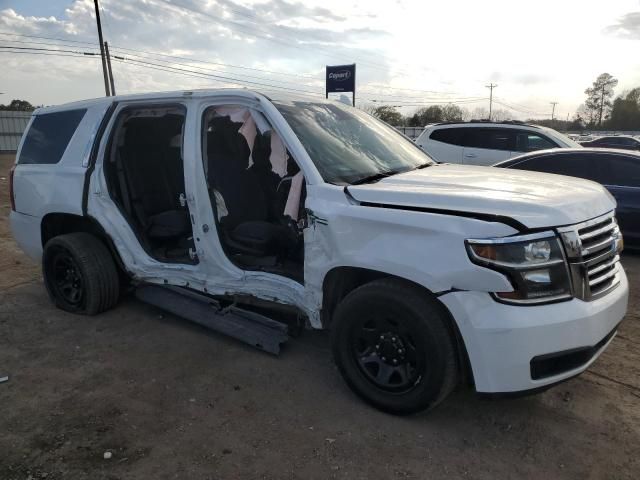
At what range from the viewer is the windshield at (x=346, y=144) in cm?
346

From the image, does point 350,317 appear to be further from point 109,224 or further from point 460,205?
point 109,224

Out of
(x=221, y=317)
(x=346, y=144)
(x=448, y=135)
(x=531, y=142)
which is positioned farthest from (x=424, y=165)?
(x=448, y=135)

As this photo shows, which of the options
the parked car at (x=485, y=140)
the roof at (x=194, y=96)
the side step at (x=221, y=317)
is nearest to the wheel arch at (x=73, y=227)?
the side step at (x=221, y=317)

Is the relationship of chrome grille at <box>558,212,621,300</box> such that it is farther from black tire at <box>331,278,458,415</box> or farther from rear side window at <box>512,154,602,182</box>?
rear side window at <box>512,154,602,182</box>

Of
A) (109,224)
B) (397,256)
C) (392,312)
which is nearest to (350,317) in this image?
(392,312)

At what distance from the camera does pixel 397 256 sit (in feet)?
9.32

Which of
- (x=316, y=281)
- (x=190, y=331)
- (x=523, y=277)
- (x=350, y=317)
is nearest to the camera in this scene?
(x=523, y=277)

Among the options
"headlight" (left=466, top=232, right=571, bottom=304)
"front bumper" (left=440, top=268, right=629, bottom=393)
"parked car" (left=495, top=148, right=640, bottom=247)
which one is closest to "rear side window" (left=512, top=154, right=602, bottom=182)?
"parked car" (left=495, top=148, right=640, bottom=247)

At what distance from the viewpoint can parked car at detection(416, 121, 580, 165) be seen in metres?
10.5

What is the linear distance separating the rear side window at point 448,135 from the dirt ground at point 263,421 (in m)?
8.06

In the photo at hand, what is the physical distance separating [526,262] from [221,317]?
2.47 metres

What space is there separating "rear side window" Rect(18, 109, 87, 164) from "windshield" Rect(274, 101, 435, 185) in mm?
2305

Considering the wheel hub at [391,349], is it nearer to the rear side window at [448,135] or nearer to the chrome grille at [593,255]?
the chrome grille at [593,255]

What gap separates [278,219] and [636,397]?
115 inches
